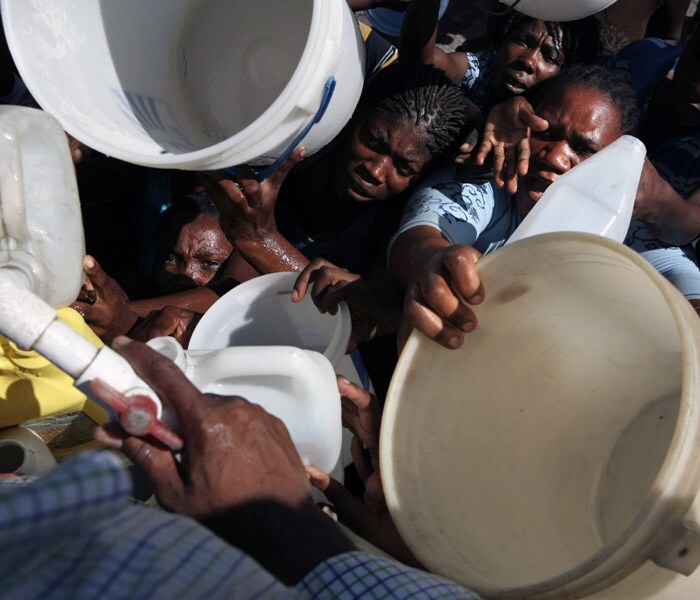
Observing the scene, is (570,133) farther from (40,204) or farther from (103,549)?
(103,549)

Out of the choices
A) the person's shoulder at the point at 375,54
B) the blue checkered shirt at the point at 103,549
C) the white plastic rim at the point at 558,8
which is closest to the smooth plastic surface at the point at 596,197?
the white plastic rim at the point at 558,8

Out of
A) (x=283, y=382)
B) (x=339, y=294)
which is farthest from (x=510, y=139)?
(x=283, y=382)

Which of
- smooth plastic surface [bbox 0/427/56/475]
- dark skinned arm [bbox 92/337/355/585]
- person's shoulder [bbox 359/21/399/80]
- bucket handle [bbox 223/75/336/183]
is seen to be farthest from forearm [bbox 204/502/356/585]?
person's shoulder [bbox 359/21/399/80]

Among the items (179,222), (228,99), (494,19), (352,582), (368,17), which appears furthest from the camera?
(368,17)

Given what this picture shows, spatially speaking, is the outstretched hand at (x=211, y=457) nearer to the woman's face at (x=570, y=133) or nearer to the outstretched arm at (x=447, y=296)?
the outstretched arm at (x=447, y=296)

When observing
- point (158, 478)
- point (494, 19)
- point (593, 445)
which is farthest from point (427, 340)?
point (494, 19)

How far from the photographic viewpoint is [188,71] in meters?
1.47

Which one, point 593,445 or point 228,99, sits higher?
point 228,99

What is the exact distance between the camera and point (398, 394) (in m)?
0.97

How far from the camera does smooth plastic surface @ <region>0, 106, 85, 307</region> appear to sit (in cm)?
94

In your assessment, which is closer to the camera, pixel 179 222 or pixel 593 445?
pixel 593 445

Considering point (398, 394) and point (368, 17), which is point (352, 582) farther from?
point (368, 17)

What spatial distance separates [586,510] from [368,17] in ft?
6.66

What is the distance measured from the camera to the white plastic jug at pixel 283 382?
948 mm
